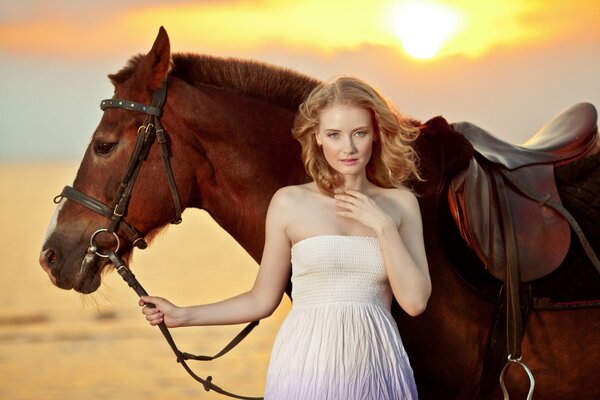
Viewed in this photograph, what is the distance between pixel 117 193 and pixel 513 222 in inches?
60.5

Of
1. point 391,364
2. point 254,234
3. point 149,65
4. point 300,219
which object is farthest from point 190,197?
point 391,364

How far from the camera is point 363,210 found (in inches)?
99.6

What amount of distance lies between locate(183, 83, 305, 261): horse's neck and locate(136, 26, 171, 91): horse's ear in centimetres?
20

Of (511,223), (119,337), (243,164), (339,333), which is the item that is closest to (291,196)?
(339,333)

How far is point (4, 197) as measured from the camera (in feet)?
145

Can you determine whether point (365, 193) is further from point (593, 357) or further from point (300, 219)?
point (593, 357)

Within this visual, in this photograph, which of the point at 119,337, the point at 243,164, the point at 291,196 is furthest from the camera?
the point at 119,337

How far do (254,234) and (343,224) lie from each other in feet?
2.73

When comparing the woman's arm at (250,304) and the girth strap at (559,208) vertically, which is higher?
the girth strap at (559,208)

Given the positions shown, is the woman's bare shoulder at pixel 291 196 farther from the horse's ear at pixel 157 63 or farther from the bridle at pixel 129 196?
the horse's ear at pixel 157 63

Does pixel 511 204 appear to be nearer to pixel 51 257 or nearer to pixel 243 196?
pixel 243 196

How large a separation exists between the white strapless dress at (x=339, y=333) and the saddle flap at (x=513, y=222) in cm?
82

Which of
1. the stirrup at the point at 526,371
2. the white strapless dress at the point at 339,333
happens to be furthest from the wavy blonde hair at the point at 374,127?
the stirrup at the point at 526,371

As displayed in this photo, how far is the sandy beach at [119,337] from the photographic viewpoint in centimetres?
1010
